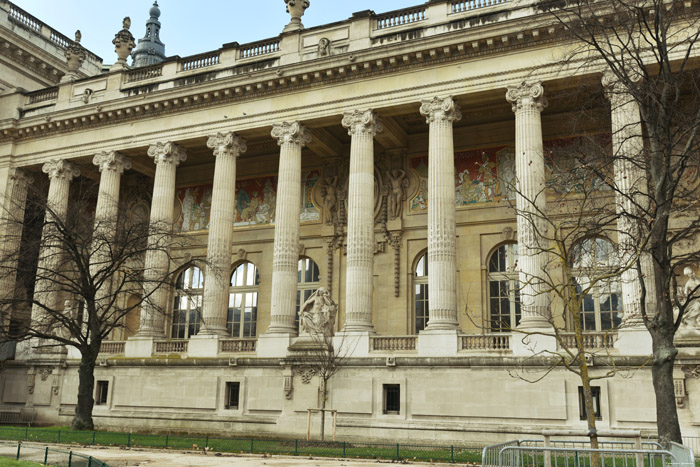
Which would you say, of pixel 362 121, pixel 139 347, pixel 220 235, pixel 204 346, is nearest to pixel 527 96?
pixel 362 121

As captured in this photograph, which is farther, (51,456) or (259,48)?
(259,48)

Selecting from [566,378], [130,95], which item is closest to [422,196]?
[566,378]

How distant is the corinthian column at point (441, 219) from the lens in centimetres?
2839

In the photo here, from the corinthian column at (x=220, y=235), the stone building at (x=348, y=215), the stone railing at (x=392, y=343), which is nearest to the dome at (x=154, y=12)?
the stone building at (x=348, y=215)

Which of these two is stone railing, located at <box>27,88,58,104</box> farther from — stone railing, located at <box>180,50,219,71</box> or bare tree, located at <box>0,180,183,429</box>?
stone railing, located at <box>180,50,219,71</box>

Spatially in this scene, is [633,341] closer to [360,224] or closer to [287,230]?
[360,224]

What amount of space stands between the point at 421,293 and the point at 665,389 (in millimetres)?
18636

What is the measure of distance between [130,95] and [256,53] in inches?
288

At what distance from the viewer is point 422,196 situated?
3594 centimetres

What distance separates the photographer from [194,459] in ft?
64.0

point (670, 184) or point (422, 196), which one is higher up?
point (422, 196)

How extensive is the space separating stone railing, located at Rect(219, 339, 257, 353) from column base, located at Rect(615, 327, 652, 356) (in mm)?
15498

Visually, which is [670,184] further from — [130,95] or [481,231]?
[130,95]

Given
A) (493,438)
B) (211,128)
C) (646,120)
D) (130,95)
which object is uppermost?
(130,95)
